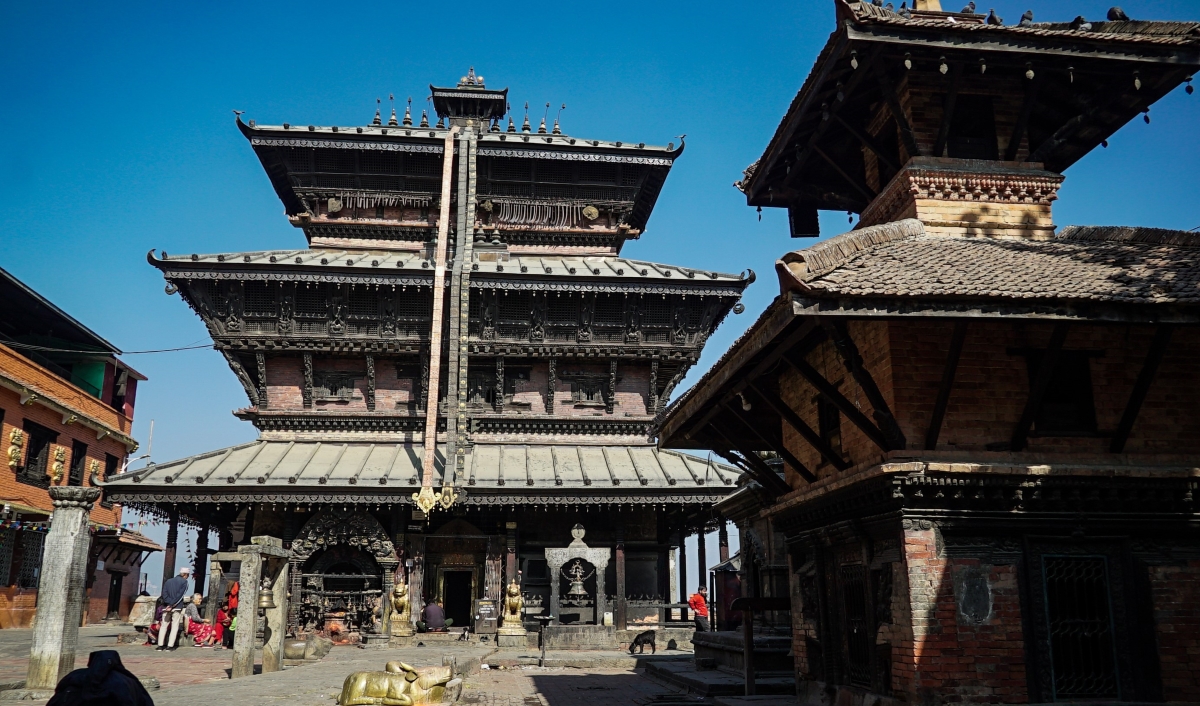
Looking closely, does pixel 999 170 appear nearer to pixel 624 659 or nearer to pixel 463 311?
pixel 624 659

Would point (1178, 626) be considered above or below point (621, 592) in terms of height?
above

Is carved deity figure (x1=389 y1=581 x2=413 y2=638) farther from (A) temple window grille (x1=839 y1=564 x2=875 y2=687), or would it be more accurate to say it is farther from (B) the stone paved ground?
(A) temple window grille (x1=839 y1=564 x2=875 y2=687)

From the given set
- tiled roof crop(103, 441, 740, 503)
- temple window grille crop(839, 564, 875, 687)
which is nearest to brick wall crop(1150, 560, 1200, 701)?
temple window grille crop(839, 564, 875, 687)

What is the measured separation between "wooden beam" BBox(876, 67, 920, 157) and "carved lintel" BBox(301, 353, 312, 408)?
19.8 m

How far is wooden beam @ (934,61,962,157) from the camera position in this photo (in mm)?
12445

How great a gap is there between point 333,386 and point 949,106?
68.6ft

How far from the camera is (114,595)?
144 ft

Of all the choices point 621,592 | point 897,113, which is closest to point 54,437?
point 621,592

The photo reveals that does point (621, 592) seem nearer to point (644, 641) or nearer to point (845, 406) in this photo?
point (644, 641)

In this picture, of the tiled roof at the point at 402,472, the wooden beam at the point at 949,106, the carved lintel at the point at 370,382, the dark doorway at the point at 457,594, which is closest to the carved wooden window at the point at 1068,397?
the wooden beam at the point at 949,106

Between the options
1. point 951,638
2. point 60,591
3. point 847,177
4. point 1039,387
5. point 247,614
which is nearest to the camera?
point 951,638

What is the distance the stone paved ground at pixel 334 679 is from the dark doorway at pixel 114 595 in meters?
21.8

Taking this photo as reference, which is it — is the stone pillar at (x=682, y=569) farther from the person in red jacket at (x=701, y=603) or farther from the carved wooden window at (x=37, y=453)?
the carved wooden window at (x=37, y=453)

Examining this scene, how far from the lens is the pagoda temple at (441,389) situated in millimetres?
24984
